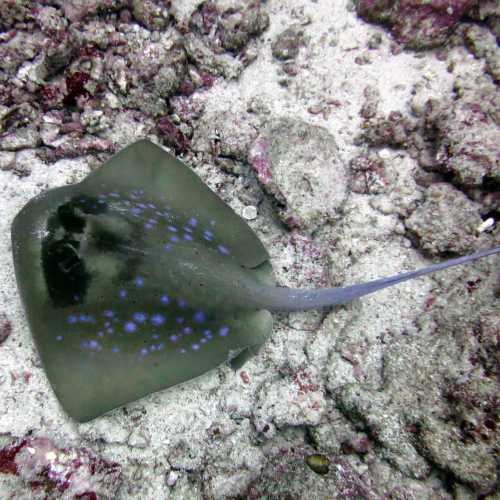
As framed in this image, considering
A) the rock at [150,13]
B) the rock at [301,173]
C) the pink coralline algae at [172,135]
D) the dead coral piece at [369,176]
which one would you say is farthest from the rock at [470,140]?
the rock at [150,13]

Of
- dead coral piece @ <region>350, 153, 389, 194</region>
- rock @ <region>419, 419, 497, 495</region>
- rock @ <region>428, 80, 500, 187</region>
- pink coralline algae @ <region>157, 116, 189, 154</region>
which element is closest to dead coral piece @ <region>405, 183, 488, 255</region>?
rock @ <region>428, 80, 500, 187</region>

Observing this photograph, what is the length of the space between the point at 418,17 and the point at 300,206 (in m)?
3.45

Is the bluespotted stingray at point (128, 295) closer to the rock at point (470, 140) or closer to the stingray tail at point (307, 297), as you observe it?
the stingray tail at point (307, 297)

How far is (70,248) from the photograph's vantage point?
3.26m

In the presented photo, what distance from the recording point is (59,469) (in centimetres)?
330

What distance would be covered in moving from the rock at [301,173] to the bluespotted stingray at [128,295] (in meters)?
0.99

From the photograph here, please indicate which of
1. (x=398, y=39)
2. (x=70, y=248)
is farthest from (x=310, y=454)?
(x=398, y=39)

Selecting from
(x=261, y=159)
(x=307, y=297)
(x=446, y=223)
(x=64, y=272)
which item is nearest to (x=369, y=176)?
(x=446, y=223)

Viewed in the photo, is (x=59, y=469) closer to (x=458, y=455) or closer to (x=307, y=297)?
(x=307, y=297)

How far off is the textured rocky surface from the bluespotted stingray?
1.76ft

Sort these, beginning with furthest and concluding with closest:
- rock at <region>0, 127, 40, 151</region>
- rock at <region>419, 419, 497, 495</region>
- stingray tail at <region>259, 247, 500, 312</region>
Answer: rock at <region>0, 127, 40, 151</region> → stingray tail at <region>259, 247, 500, 312</region> → rock at <region>419, 419, 497, 495</region>

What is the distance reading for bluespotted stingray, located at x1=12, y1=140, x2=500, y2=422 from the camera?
3311 millimetres

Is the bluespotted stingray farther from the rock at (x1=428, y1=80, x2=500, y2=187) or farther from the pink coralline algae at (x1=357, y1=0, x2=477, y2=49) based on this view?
the pink coralline algae at (x1=357, y1=0, x2=477, y2=49)

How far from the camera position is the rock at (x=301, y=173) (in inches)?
171
